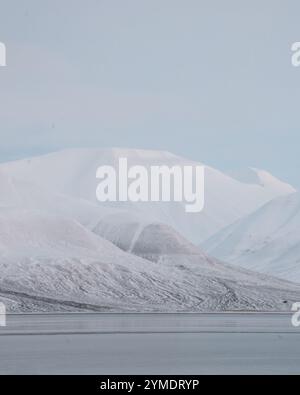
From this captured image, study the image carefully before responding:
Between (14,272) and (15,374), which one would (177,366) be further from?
(14,272)

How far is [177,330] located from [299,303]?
102782 mm

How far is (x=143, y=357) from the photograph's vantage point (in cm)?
5981

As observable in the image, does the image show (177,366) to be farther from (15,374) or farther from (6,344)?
(6,344)

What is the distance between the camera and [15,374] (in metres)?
49.4

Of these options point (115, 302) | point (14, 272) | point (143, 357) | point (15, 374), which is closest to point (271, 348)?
point (143, 357)

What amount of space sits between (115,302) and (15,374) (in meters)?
138

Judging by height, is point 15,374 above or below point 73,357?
below
